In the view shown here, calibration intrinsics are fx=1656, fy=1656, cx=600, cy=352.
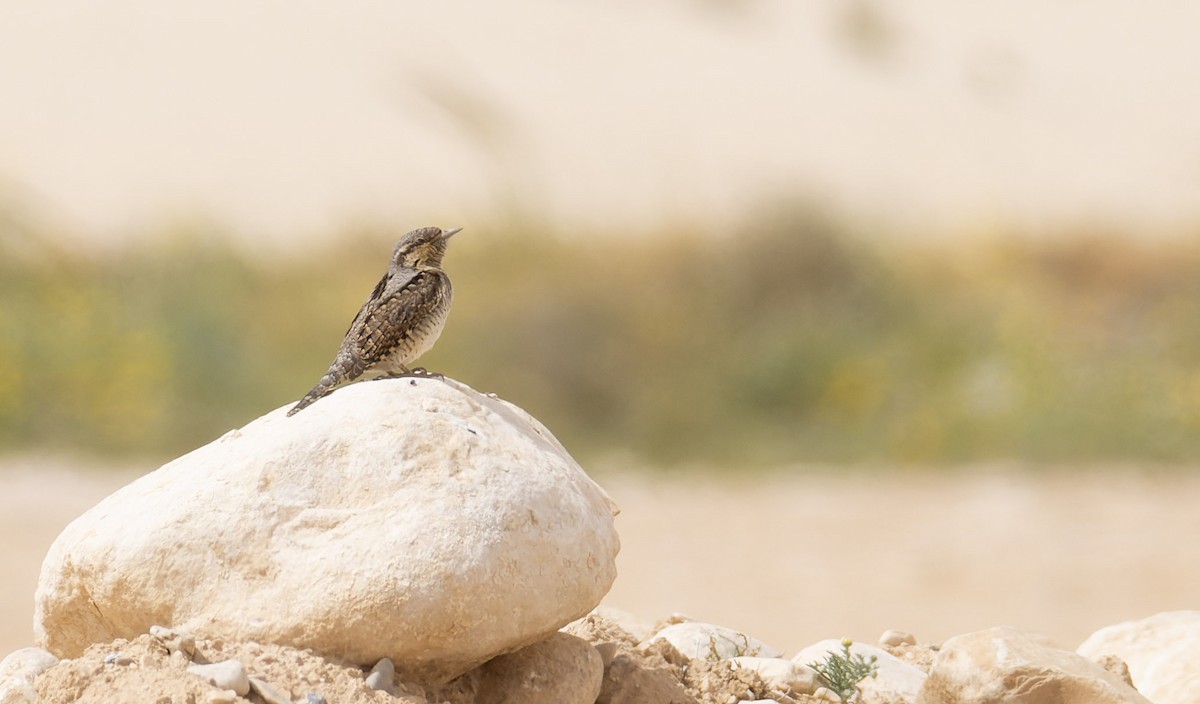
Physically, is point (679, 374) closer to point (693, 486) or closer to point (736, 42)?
point (693, 486)

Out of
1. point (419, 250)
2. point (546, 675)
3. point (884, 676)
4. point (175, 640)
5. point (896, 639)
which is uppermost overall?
point (419, 250)

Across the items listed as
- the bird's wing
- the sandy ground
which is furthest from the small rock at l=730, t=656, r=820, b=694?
the sandy ground

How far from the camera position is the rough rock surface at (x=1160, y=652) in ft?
20.9

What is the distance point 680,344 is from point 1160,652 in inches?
418

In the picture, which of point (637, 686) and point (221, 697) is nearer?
point (221, 697)

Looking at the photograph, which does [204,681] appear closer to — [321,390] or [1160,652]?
[321,390]

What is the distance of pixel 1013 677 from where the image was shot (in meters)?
5.36

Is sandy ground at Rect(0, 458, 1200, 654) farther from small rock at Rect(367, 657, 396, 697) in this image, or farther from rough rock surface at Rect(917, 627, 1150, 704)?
small rock at Rect(367, 657, 396, 697)

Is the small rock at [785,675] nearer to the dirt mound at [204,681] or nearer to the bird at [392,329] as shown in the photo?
the dirt mound at [204,681]

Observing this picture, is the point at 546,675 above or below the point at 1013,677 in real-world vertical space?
below

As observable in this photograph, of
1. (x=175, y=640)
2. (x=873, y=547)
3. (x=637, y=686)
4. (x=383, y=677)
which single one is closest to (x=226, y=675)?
(x=175, y=640)

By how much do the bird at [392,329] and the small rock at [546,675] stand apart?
1070mm

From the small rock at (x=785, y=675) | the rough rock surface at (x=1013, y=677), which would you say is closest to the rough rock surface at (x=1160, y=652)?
the rough rock surface at (x=1013, y=677)

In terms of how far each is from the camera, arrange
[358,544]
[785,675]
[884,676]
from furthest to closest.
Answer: [884,676], [785,675], [358,544]
